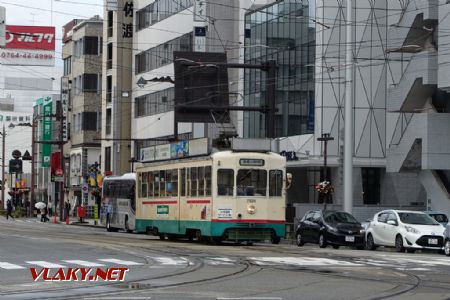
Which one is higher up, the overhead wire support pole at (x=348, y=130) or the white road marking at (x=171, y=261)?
the overhead wire support pole at (x=348, y=130)

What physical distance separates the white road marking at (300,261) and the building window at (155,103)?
1906 inches

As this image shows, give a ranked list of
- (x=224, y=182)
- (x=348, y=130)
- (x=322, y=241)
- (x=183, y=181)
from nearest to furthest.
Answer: (x=224, y=182) < (x=183, y=181) < (x=322, y=241) < (x=348, y=130)

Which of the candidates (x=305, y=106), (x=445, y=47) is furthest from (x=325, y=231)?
(x=305, y=106)

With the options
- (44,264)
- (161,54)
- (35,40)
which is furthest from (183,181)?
(35,40)

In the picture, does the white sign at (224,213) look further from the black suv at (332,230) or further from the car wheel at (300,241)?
the car wheel at (300,241)

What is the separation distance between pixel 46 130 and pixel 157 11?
102 feet

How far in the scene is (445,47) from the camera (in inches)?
1778

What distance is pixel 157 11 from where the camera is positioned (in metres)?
80.8

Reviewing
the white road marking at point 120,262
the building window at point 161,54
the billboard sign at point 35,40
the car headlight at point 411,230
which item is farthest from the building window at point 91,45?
the white road marking at point 120,262

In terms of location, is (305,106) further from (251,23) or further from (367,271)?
(367,271)

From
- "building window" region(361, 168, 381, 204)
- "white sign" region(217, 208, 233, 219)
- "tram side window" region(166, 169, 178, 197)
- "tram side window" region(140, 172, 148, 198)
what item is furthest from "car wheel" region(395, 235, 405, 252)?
"building window" region(361, 168, 381, 204)

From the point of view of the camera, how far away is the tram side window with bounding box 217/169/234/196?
112ft

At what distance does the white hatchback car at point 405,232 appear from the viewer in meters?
33.7

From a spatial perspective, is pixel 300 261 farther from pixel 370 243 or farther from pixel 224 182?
pixel 370 243
